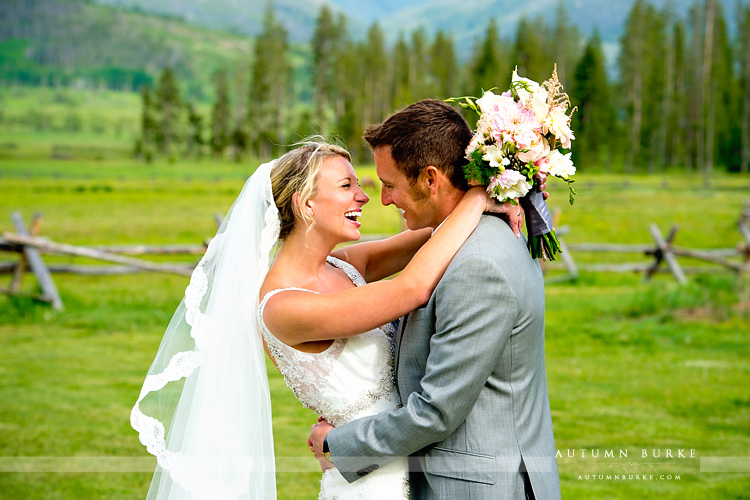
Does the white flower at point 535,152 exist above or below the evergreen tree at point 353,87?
below

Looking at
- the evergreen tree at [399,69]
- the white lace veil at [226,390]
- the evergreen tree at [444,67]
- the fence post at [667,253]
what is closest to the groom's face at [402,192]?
the white lace veil at [226,390]

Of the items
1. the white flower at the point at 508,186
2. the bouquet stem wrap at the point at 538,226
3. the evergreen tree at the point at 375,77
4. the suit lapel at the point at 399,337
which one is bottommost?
the suit lapel at the point at 399,337

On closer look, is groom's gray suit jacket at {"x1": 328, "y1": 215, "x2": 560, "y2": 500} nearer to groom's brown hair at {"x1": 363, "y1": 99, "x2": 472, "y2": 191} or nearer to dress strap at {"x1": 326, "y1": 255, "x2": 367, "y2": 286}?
groom's brown hair at {"x1": 363, "y1": 99, "x2": 472, "y2": 191}

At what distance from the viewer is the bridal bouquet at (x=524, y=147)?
10.0ft

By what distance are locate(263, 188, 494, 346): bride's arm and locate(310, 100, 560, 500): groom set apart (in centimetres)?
7

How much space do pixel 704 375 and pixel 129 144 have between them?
114 m

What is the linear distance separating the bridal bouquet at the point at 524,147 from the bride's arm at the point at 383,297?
16 cm

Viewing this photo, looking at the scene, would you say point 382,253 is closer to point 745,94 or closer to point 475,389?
point 475,389

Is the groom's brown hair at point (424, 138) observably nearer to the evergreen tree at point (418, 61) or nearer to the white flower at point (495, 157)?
the white flower at point (495, 157)

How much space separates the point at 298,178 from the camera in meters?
3.68

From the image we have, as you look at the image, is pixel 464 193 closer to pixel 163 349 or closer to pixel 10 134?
pixel 163 349

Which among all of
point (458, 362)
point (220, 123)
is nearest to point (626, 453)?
point (458, 362)

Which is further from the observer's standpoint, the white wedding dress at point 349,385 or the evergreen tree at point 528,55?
the evergreen tree at point 528,55

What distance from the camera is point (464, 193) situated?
3.36 m
